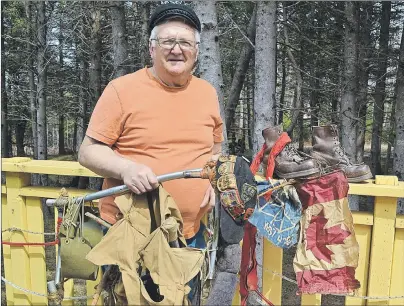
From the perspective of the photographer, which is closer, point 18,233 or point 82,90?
point 18,233

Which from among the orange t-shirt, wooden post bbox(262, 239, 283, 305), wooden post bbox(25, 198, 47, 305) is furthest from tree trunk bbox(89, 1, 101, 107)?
the orange t-shirt

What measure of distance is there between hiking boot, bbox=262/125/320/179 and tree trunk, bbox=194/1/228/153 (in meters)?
0.94

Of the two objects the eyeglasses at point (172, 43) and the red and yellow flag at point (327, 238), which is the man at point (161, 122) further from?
the red and yellow flag at point (327, 238)

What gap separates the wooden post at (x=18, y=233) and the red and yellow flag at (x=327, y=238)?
1870 millimetres

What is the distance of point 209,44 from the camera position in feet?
10.1

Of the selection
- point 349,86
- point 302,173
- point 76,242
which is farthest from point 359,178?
point 349,86

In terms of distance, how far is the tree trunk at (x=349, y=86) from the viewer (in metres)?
6.77

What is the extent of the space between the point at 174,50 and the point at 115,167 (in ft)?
1.96

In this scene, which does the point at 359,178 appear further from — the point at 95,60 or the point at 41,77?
the point at 41,77

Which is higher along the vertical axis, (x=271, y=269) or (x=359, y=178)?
(x=359, y=178)

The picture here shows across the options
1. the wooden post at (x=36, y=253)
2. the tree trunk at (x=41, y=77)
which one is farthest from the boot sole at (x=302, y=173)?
the tree trunk at (x=41, y=77)

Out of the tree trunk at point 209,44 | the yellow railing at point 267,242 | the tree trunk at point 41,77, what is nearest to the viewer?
the yellow railing at point 267,242

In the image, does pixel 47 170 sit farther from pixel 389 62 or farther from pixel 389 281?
pixel 389 62

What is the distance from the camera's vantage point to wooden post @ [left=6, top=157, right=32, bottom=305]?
2.79 metres
